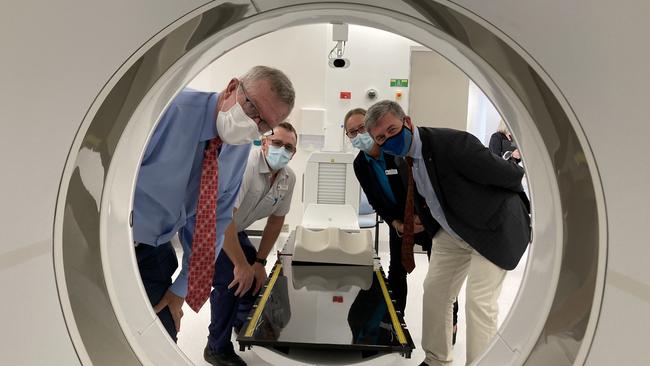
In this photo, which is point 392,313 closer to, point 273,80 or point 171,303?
point 171,303

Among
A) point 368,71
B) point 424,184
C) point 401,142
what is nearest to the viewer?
point 401,142

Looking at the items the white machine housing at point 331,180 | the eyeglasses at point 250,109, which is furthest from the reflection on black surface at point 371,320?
the white machine housing at point 331,180

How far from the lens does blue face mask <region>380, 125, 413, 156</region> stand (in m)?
2.14

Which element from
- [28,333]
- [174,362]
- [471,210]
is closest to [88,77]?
[28,333]

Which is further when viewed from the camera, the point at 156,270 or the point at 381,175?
the point at 381,175

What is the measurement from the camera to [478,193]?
2.04m

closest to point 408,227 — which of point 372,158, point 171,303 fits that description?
point 372,158

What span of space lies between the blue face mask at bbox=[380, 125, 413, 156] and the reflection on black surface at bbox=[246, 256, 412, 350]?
77 cm

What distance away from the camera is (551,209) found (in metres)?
0.85

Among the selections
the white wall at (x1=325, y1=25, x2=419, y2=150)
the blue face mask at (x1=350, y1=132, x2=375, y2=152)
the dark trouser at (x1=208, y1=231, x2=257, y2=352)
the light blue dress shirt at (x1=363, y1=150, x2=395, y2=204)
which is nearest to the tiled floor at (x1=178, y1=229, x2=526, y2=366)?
the dark trouser at (x1=208, y1=231, x2=257, y2=352)

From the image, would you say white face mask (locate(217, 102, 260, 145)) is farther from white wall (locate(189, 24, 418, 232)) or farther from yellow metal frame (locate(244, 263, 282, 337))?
white wall (locate(189, 24, 418, 232))

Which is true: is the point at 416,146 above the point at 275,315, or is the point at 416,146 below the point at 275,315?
above

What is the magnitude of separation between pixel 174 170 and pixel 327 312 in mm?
1018

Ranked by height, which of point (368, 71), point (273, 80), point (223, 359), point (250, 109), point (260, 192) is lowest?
point (223, 359)
